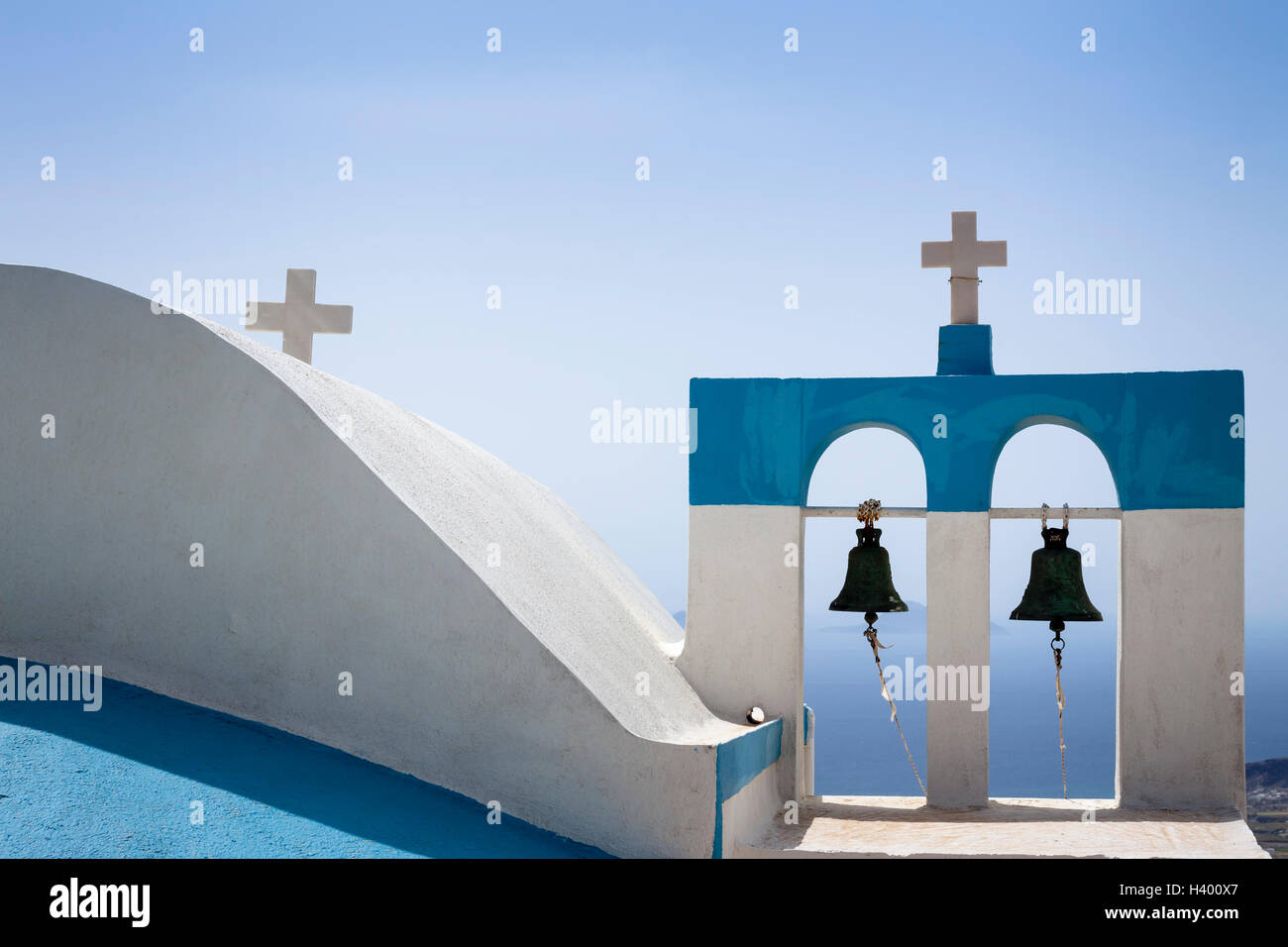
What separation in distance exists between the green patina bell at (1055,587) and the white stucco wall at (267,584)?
3353 mm

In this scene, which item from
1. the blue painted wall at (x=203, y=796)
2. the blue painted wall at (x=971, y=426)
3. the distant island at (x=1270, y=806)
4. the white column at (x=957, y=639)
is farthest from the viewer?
the white column at (x=957, y=639)

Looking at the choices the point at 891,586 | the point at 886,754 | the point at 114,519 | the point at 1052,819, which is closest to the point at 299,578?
the point at 114,519

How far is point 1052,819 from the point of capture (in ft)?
27.7

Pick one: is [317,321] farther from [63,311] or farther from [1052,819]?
[1052,819]

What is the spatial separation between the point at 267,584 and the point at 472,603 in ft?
3.66

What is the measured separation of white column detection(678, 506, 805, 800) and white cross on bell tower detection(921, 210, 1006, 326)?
2.04m

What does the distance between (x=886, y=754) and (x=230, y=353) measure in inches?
6588

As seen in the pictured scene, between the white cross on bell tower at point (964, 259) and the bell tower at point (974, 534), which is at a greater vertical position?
the white cross on bell tower at point (964, 259)

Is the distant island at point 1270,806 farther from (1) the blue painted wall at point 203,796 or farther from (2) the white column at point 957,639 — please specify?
(1) the blue painted wall at point 203,796

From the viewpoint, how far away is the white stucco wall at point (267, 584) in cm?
654

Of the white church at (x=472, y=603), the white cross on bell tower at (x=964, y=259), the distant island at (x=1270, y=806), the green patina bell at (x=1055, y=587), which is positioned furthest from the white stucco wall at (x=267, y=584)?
the white cross on bell tower at (x=964, y=259)

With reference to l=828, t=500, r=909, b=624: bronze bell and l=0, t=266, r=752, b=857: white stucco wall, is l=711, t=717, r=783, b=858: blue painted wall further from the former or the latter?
l=828, t=500, r=909, b=624: bronze bell

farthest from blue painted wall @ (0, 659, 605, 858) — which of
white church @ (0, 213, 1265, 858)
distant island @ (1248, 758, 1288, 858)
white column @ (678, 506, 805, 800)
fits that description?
distant island @ (1248, 758, 1288, 858)

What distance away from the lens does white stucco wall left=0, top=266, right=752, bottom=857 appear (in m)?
6.54
